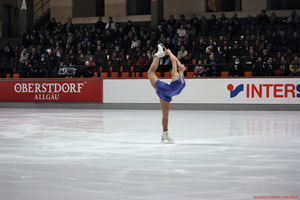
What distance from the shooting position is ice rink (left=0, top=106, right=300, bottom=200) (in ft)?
14.6

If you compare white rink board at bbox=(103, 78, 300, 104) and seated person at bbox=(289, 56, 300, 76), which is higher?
seated person at bbox=(289, 56, 300, 76)

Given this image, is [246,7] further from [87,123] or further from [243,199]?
[243,199]

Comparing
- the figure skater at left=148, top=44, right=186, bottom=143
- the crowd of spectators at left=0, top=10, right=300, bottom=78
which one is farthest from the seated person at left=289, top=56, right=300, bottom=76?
the figure skater at left=148, top=44, right=186, bottom=143

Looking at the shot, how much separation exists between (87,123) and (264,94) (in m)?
7.91

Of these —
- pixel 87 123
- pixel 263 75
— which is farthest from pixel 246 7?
pixel 87 123

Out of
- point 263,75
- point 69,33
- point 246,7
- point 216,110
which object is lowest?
point 216,110

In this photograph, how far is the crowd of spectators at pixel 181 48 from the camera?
16.8m

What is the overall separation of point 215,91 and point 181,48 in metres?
2.94

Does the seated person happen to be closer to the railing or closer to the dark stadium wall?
the dark stadium wall

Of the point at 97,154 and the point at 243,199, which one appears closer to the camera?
the point at 243,199

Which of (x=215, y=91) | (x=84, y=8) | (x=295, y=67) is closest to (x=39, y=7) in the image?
(x=84, y=8)

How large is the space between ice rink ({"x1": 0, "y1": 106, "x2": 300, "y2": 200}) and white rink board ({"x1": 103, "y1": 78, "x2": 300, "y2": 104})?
18.8ft

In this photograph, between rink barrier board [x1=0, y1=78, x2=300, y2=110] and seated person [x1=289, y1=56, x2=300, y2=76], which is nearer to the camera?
seated person [x1=289, y1=56, x2=300, y2=76]

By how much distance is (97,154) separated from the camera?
22.5 feet
